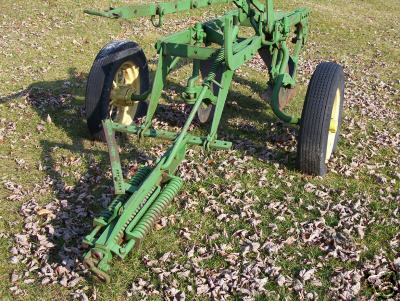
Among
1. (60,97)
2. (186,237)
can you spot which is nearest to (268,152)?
(186,237)

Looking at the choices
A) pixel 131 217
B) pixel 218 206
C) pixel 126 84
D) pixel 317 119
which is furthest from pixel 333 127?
pixel 131 217

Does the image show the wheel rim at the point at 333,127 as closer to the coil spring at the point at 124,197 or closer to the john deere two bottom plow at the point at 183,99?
the john deere two bottom plow at the point at 183,99

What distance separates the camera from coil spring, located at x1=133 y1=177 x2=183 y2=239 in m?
4.33

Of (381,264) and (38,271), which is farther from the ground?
(381,264)

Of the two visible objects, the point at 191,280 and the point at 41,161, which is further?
the point at 41,161

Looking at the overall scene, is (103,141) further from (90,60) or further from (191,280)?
(90,60)

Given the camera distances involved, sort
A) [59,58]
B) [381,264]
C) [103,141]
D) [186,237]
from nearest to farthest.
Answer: [381,264] < [186,237] < [103,141] < [59,58]

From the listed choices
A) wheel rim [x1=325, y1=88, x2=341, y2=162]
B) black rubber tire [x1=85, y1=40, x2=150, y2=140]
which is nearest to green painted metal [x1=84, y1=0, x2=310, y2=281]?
black rubber tire [x1=85, y1=40, x2=150, y2=140]

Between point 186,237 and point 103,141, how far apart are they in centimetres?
269

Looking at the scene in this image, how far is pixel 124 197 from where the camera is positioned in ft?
15.6

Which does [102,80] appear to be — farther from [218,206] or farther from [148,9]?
[218,206]

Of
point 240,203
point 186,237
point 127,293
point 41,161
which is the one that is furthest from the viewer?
point 41,161

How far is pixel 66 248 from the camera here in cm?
501

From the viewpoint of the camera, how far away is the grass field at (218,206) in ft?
15.4
